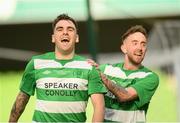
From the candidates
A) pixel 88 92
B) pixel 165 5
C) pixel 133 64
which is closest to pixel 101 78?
pixel 88 92

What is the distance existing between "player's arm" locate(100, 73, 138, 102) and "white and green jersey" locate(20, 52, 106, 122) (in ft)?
0.14

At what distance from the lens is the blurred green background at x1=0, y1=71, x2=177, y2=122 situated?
532 inches

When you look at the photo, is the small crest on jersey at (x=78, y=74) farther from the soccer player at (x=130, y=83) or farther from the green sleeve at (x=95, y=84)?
the soccer player at (x=130, y=83)

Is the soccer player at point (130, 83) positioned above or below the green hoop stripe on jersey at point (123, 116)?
above

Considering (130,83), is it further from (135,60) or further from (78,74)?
(78,74)

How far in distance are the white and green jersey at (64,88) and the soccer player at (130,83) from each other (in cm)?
21

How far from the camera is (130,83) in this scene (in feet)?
16.7

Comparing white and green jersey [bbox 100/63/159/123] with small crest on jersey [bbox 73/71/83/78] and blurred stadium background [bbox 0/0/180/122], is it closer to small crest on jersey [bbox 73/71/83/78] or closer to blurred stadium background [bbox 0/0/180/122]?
small crest on jersey [bbox 73/71/83/78]

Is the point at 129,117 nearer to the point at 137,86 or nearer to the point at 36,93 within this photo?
the point at 137,86

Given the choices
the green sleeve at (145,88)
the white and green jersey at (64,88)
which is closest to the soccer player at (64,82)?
the white and green jersey at (64,88)

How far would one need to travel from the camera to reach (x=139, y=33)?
4953 millimetres

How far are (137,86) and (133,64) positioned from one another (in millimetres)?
175

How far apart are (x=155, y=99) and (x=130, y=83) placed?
789 centimetres

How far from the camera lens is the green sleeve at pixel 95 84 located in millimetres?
4609
